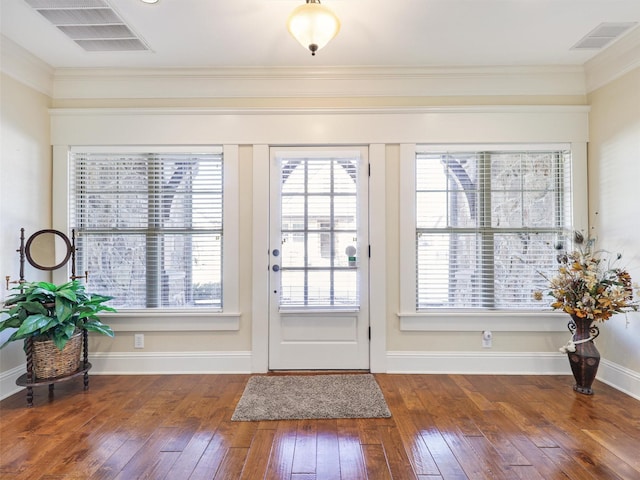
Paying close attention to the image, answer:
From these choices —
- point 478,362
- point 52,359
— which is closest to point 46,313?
point 52,359

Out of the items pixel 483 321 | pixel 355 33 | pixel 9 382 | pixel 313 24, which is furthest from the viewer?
pixel 483 321

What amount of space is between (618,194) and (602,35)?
4.02 ft

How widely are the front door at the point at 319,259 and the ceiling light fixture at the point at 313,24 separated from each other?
49.6 inches

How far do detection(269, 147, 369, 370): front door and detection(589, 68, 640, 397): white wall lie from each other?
2.00 metres

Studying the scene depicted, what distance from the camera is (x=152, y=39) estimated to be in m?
2.68

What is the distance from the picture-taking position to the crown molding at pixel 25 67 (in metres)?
2.68

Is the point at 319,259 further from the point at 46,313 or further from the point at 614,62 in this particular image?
the point at 614,62

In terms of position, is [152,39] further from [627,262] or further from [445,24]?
[627,262]

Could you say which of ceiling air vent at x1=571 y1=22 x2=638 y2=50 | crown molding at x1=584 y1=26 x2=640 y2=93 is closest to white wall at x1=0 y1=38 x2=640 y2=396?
crown molding at x1=584 y1=26 x2=640 y2=93

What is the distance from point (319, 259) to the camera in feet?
10.5

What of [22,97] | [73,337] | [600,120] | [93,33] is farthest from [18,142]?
[600,120]

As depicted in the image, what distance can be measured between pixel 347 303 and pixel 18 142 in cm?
304

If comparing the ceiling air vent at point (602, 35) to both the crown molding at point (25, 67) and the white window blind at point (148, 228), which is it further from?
the crown molding at point (25, 67)

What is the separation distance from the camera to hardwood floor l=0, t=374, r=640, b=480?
1.80 metres
